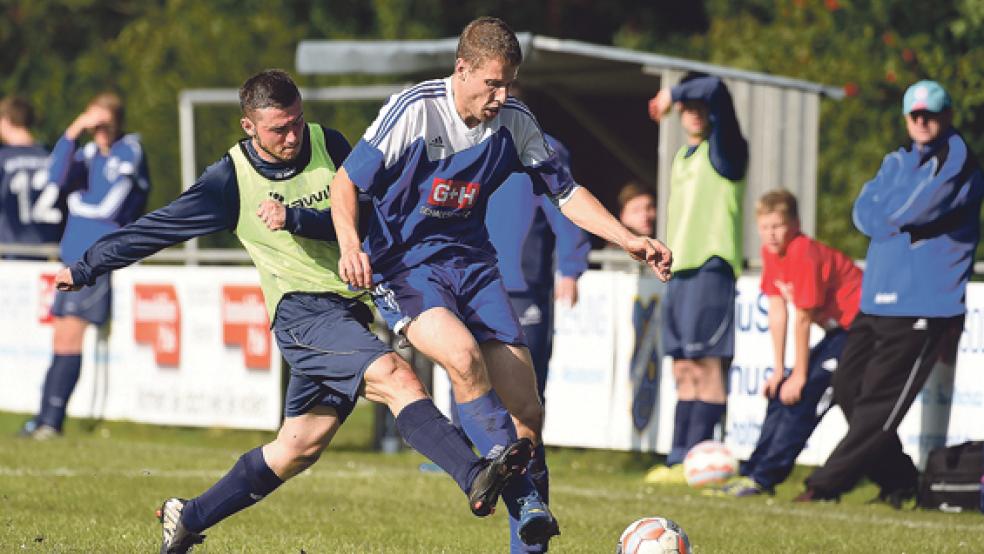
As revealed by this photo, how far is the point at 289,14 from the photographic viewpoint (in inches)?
1223

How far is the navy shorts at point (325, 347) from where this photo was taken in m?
7.55

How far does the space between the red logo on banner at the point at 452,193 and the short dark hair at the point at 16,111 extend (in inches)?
374

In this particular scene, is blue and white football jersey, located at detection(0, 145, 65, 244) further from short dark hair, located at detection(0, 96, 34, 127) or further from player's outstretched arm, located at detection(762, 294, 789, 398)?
player's outstretched arm, located at detection(762, 294, 789, 398)

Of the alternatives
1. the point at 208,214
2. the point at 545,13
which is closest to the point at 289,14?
the point at 545,13

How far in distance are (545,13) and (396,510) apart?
21.9 meters

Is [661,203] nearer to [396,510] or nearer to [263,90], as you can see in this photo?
[396,510]

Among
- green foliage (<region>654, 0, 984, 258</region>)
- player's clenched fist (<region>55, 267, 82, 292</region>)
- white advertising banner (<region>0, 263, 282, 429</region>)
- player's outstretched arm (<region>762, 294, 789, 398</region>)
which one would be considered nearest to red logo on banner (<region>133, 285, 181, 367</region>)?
white advertising banner (<region>0, 263, 282, 429</region>)

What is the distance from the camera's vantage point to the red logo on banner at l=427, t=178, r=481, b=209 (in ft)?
25.2

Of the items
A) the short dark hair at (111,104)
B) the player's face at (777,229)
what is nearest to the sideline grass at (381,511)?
the player's face at (777,229)

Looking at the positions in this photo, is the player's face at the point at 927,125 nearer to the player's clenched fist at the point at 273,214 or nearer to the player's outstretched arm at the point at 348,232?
the player's outstretched arm at the point at 348,232

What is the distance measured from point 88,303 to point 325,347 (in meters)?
8.06

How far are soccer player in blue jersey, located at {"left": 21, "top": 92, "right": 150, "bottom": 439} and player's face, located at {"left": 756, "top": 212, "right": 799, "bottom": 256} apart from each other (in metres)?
5.40

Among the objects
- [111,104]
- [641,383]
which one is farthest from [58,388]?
[641,383]

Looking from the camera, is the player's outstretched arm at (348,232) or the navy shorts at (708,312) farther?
the navy shorts at (708,312)
